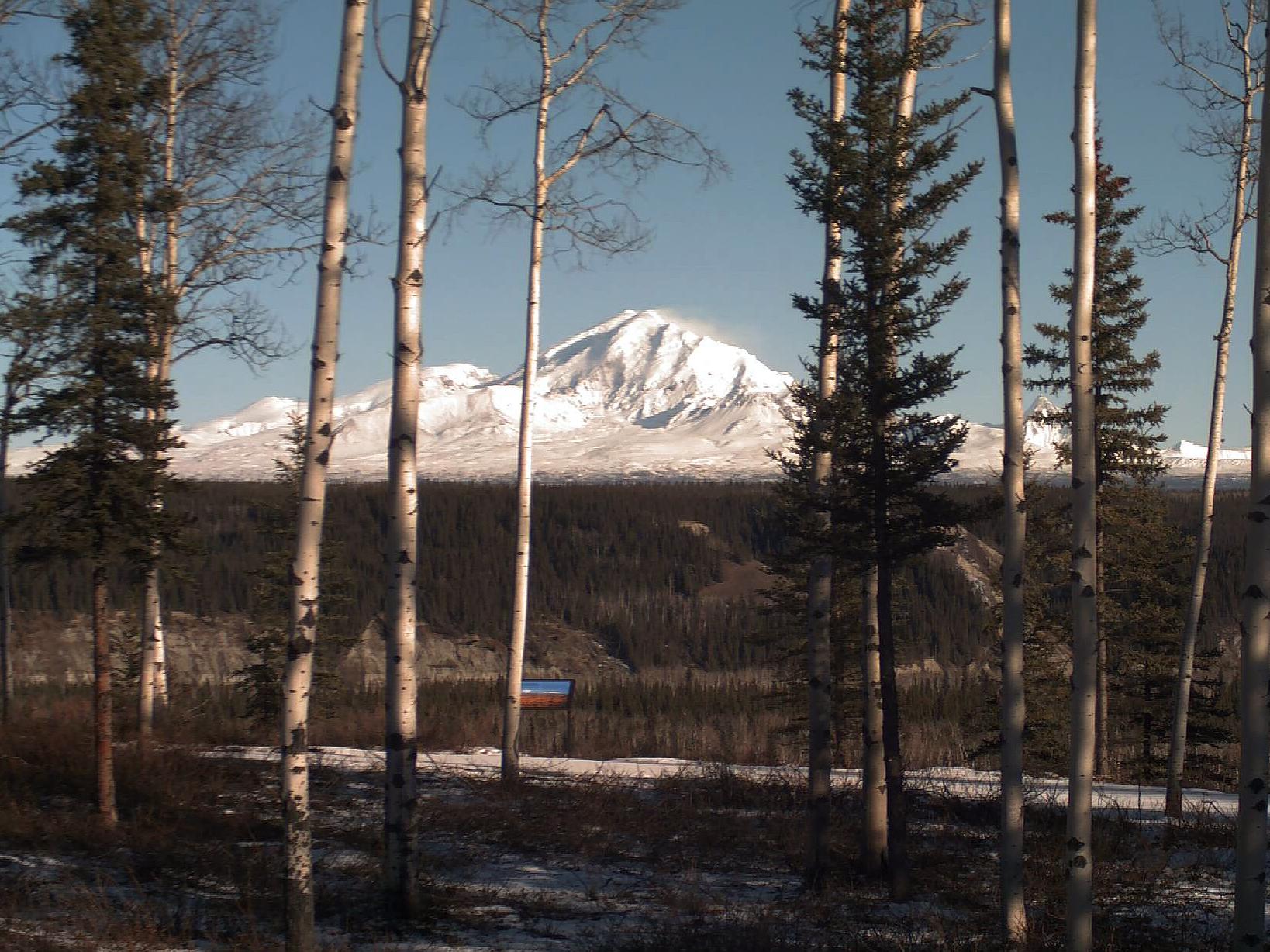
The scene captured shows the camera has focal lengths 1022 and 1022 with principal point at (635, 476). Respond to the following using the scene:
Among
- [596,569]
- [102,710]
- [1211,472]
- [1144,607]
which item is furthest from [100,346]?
[596,569]

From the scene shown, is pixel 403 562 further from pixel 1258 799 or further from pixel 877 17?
pixel 877 17

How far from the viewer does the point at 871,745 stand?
1125 cm

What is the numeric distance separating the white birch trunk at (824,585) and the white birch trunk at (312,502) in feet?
18.4

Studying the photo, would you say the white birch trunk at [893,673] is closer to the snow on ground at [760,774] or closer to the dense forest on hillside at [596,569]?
the snow on ground at [760,774]

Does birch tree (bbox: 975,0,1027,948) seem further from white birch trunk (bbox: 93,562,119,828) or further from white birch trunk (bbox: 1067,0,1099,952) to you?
white birch trunk (bbox: 93,562,119,828)

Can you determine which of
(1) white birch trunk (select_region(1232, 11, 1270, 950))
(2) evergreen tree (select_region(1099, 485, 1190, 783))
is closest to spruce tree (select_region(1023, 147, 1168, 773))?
(2) evergreen tree (select_region(1099, 485, 1190, 783))

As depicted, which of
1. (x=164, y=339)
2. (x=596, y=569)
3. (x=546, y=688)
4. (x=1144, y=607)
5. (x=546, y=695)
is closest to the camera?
(x=164, y=339)

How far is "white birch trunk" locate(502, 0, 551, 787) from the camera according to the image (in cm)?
1548

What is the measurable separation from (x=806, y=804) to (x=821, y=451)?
21.7 ft

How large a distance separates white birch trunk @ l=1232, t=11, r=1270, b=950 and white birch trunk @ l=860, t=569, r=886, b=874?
15.3ft

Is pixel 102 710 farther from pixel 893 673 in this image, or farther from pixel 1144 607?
pixel 1144 607

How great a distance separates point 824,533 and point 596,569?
8986cm

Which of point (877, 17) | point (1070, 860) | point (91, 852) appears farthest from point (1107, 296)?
point (91, 852)

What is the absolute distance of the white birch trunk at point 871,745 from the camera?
11.3 meters
